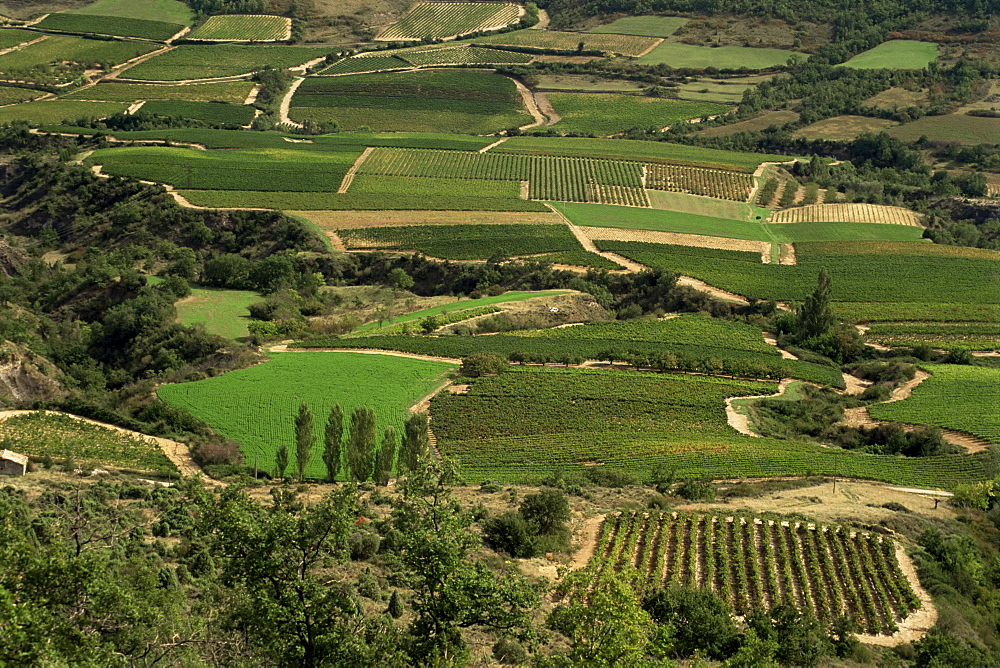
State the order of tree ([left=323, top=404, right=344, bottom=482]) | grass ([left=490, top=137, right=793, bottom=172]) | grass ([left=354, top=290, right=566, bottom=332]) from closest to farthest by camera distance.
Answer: tree ([left=323, top=404, right=344, bottom=482])
grass ([left=354, top=290, right=566, bottom=332])
grass ([left=490, top=137, right=793, bottom=172])

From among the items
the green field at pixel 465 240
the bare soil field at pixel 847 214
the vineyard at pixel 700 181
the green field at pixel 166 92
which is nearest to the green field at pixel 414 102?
the green field at pixel 166 92

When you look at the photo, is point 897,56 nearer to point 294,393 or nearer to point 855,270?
point 855,270

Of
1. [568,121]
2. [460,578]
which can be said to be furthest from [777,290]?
[460,578]

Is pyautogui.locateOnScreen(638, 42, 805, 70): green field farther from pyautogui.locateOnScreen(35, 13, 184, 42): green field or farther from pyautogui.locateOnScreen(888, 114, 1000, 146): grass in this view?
pyautogui.locateOnScreen(35, 13, 184, 42): green field

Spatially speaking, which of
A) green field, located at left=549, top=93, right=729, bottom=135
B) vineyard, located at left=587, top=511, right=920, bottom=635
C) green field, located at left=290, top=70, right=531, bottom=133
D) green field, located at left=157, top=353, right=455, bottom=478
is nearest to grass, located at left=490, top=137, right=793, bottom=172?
green field, located at left=549, top=93, right=729, bottom=135

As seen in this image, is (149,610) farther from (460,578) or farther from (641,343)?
(641,343)

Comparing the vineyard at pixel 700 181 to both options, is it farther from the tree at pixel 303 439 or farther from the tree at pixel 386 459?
the tree at pixel 303 439
